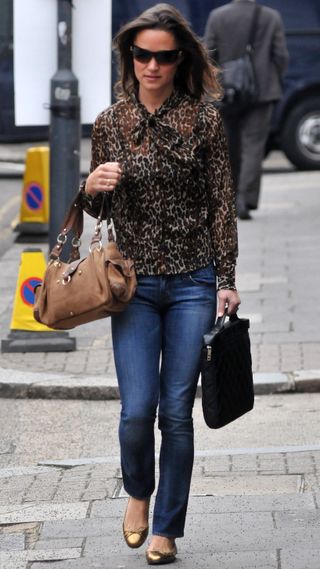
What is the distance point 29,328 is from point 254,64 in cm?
530

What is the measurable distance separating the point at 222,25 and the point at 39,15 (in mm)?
4448

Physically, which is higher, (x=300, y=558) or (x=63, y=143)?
(x=300, y=558)

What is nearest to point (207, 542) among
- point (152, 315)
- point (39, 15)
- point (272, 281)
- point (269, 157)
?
point (152, 315)

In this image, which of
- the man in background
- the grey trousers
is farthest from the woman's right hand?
the grey trousers

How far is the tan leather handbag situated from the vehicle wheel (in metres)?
13.4

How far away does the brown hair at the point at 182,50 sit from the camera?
4691mm

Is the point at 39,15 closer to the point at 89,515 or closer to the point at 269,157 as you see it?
the point at 89,515

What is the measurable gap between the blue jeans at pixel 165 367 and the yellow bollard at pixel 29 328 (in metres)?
3.99

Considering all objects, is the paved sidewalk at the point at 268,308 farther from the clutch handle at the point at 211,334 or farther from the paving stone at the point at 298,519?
the clutch handle at the point at 211,334

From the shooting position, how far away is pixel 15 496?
5984 mm

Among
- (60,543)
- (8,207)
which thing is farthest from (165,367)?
(8,207)

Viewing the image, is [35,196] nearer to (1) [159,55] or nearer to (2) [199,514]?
(2) [199,514]

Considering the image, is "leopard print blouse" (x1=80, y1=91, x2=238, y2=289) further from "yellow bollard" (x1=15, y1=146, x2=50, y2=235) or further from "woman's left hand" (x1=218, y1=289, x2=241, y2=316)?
"yellow bollard" (x1=15, y1=146, x2=50, y2=235)

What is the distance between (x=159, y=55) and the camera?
469 centimetres
